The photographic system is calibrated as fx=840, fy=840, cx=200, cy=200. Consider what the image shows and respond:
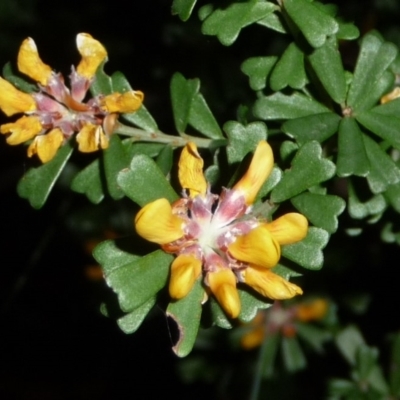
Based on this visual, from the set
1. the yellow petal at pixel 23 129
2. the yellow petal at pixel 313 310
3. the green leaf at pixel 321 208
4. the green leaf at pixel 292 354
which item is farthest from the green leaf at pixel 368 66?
the green leaf at pixel 292 354

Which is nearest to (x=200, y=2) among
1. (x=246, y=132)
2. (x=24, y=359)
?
(x=246, y=132)

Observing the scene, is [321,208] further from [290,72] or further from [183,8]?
[183,8]

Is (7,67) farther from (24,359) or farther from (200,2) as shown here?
(24,359)

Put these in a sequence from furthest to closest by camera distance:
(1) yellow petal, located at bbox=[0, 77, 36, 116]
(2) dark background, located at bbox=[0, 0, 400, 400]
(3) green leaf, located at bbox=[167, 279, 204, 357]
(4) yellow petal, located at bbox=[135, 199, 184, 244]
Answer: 1. (2) dark background, located at bbox=[0, 0, 400, 400]
2. (1) yellow petal, located at bbox=[0, 77, 36, 116]
3. (3) green leaf, located at bbox=[167, 279, 204, 357]
4. (4) yellow petal, located at bbox=[135, 199, 184, 244]

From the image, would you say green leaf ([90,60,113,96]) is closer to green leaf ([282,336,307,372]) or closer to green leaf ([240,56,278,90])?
green leaf ([240,56,278,90])

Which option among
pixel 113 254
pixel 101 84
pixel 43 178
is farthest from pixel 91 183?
pixel 113 254

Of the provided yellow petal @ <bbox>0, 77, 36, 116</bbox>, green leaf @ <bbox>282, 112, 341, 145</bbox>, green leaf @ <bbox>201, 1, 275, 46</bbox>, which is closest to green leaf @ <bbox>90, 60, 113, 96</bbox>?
yellow petal @ <bbox>0, 77, 36, 116</bbox>
